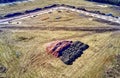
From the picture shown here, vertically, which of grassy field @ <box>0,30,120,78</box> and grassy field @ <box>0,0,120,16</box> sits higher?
grassy field @ <box>0,0,120,16</box>

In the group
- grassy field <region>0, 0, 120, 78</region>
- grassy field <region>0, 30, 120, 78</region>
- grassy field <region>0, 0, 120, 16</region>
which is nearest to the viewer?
grassy field <region>0, 30, 120, 78</region>

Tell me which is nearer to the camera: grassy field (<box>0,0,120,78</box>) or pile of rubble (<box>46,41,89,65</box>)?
grassy field (<box>0,0,120,78</box>)

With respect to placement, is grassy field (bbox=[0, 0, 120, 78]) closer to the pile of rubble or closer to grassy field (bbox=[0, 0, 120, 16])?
the pile of rubble

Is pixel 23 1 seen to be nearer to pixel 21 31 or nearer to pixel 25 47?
pixel 21 31

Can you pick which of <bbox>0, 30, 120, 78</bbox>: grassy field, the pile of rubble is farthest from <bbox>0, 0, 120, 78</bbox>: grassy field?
the pile of rubble

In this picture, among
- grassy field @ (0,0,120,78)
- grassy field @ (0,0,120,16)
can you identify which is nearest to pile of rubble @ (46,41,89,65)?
grassy field @ (0,0,120,78)

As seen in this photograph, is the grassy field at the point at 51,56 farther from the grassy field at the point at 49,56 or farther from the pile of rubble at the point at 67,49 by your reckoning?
the pile of rubble at the point at 67,49

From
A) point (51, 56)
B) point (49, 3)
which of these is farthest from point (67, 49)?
point (49, 3)

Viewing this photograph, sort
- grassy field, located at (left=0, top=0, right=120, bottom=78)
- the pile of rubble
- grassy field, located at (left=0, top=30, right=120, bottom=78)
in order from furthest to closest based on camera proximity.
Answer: the pile of rubble < grassy field, located at (left=0, top=0, right=120, bottom=78) < grassy field, located at (left=0, top=30, right=120, bottom=78)

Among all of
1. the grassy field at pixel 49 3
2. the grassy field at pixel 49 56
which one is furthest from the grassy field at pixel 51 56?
the grassy field at pixel 49 3

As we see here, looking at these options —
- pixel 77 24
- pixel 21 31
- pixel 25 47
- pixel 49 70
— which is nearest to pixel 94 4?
pixel 77 24

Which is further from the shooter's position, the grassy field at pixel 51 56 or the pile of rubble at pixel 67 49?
the pile of rubble at pixel 67 49
